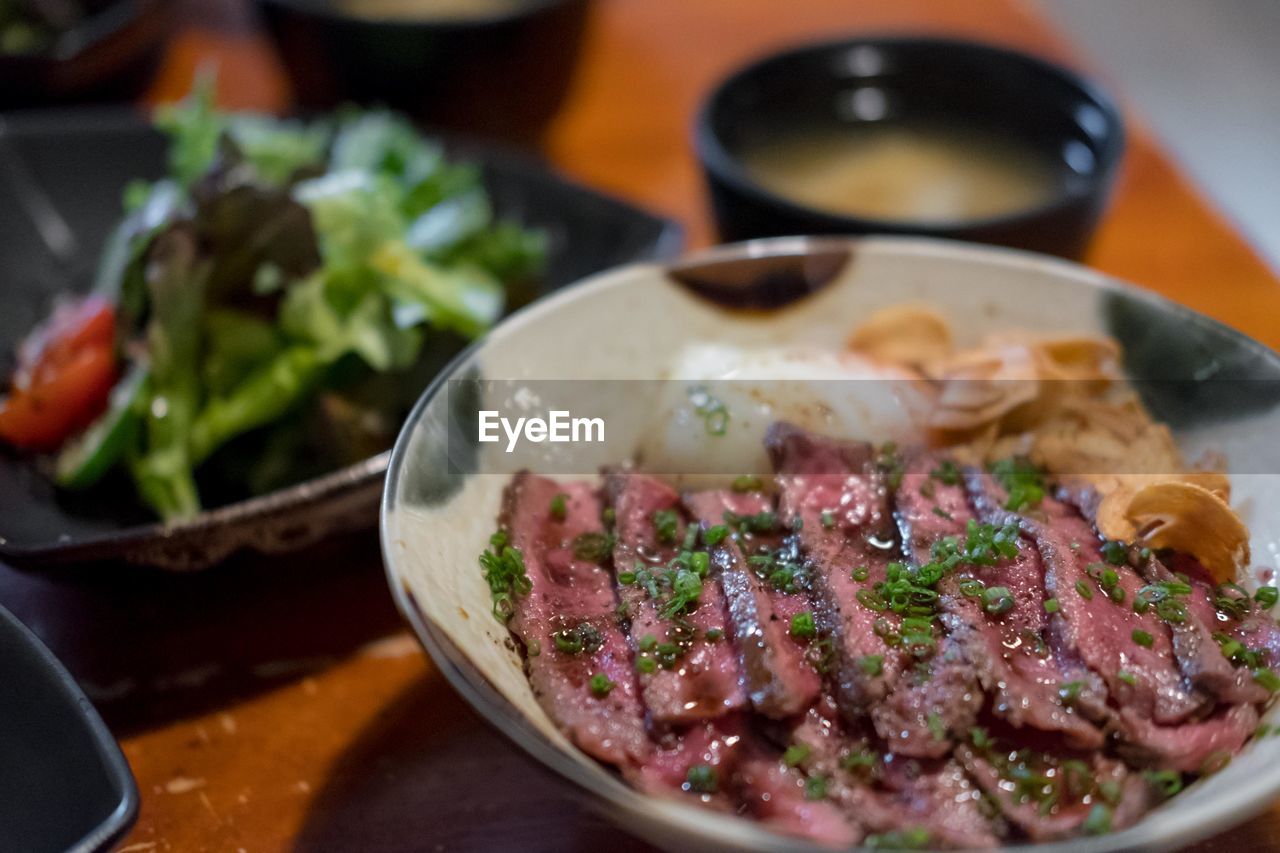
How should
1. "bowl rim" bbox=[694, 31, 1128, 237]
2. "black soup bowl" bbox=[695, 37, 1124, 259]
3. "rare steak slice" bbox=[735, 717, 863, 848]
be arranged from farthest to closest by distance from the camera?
"black soup bowl" bbox=[695, 37, 1124, 259] < "bowl rim" bbox=[694, 31, 1128, 237] < "rare steak slice" bbox=[735, 717, 863, 848]

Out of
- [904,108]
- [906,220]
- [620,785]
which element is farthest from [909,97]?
[620,785]

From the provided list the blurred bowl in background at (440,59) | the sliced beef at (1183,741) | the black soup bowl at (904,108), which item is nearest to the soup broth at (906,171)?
the black soup bowl at (904,108)

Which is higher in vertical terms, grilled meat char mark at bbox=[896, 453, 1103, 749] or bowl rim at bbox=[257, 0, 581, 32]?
bowl rim at bbox=[257, 0, 581, 32]

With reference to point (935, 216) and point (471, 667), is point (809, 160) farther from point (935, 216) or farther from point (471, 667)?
point (471, 667)

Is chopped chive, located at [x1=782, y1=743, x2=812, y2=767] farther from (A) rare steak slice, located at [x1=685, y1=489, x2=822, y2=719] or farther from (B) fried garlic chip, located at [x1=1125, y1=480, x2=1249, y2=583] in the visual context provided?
(B) fried garlic chip, located at [x1=1125, y1=480, x2=1249, y2=583]

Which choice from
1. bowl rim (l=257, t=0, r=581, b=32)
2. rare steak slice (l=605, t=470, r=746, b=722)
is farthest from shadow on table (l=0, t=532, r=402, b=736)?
bowl rim (l=257, t=0, r=581, b=32)

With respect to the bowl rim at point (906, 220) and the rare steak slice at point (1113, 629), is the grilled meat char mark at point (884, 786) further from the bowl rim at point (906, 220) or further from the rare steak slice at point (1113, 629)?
the bowl rim at point (906, 220)
